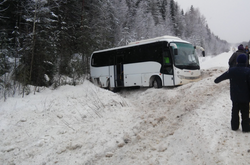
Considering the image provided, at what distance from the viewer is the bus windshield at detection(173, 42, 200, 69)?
37.9 feet

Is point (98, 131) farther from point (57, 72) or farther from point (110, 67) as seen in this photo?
point (110, 67)

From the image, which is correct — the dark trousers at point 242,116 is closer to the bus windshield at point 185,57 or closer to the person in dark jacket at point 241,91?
the person in dark jacket at point 241,91

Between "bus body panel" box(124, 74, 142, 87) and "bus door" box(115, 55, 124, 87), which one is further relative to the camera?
"bus door" box(115, 55, 124, 87)

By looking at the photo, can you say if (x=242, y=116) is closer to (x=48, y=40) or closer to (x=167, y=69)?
(x=167, y=69)

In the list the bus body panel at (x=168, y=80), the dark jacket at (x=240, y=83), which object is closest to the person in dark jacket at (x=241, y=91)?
the dark jacket at (x=240, y=83)

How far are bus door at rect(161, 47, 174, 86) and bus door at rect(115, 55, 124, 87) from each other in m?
3.51

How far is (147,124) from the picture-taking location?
6137 millimetres

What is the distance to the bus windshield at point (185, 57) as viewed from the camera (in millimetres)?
11555

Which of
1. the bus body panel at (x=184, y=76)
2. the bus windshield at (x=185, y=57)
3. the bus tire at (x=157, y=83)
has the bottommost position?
the bus tire at (x=157, y=83)

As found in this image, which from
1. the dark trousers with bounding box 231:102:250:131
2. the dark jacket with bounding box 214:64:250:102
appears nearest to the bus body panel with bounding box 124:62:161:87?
the dark jacket with bounding box 214:64:250:102

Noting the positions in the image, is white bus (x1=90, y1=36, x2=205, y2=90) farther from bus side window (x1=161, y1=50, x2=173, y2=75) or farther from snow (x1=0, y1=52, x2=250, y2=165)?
snow (x1=0, y1=52, x2=250, y2=165)

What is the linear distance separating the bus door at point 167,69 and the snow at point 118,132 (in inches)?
125

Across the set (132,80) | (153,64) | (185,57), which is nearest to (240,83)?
(185,57)

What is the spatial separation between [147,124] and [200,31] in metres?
77.4
